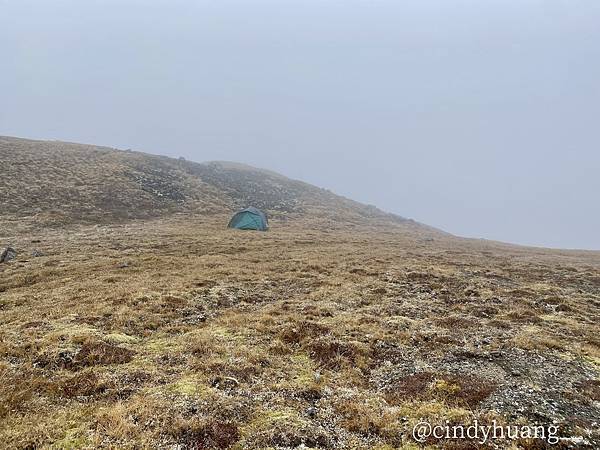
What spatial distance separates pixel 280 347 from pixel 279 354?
48 centimetres

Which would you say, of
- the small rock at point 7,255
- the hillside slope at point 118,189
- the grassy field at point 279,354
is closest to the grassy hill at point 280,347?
the grassy field at point 279,354

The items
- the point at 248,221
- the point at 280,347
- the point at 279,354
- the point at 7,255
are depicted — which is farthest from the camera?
the point at 248,221

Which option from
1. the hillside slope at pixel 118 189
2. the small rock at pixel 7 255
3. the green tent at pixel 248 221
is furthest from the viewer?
the green tent at pixel 248 221

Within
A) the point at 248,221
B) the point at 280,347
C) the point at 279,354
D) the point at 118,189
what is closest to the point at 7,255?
the point at 280,347

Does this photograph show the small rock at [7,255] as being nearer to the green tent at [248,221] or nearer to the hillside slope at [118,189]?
the hillside slope at [118,189]

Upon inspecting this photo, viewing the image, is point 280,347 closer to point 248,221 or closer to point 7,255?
point 7,255

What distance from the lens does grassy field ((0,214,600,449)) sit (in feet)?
34.8

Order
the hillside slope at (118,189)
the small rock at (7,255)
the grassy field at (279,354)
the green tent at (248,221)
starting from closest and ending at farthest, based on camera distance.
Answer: the grassy field at (279,354) < the small rock at (7,255) < the hillside slope at (118,189) < the green tent at (248,221)

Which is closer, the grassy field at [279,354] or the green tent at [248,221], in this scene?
the grassy field at [279,354]

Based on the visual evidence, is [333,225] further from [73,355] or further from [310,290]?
[73,355]

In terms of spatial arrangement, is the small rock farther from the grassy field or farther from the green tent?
the green tent

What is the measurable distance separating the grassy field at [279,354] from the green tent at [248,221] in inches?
896

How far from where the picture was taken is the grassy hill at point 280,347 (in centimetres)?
1063

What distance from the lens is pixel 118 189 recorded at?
62.6 m
